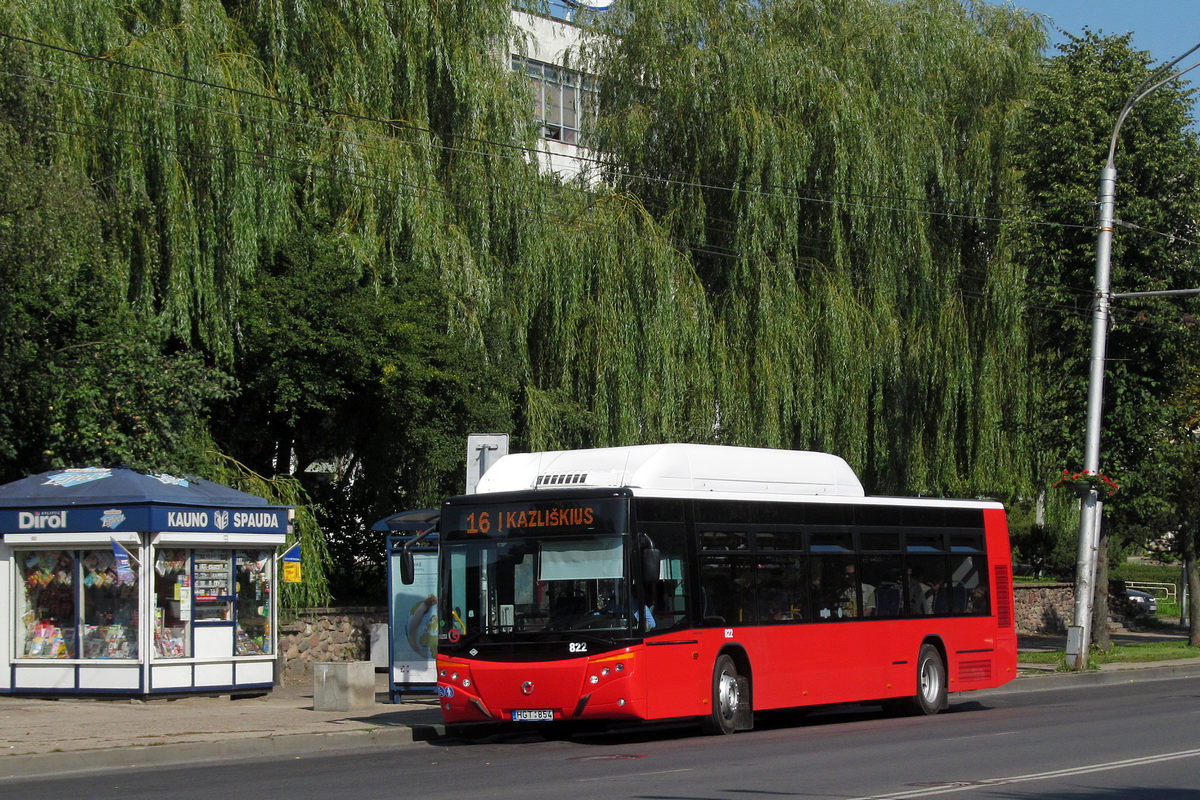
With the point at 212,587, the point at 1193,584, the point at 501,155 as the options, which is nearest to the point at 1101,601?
the point at 1193,584

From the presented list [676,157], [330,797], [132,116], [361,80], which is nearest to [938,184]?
[676,157]

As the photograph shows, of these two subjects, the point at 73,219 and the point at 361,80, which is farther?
the point at 361,80

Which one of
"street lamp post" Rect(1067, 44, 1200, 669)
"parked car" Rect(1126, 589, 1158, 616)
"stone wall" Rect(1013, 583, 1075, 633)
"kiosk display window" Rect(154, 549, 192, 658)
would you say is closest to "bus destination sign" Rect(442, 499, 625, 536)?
"kiosk display window" Rect(154, 549, 192, 658)

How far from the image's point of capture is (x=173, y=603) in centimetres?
1970

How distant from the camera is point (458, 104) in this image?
25.5 meters

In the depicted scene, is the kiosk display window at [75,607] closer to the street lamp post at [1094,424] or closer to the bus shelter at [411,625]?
the bus shelter at [411,625]

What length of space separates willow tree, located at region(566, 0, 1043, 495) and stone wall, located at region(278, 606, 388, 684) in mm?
8377

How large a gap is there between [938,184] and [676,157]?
6452mm

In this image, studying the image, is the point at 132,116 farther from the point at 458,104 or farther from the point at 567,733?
the point at 567,733

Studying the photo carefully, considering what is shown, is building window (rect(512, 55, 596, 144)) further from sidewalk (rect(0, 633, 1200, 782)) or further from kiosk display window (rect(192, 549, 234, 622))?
sidewalk (rect(0, 633, 1200, 782))

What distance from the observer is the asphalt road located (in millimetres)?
10570

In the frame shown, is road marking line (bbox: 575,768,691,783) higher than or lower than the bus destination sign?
lower

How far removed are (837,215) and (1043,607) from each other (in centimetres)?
1807

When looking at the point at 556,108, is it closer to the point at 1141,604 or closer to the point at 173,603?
the point at 1141,604
